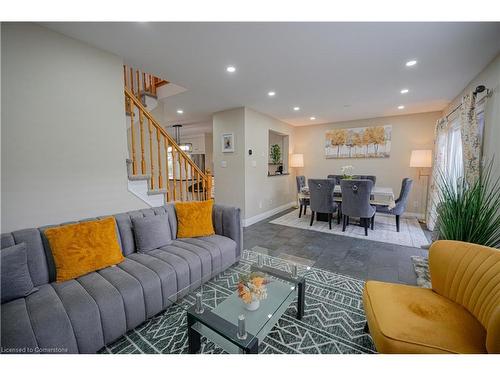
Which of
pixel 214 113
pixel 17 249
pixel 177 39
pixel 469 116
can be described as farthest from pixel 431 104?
pixel 17 249

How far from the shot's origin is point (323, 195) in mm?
4242

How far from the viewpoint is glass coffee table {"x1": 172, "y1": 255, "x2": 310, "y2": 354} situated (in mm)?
1144

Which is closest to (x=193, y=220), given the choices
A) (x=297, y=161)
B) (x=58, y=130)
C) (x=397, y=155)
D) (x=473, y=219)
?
(x=58, y=130)

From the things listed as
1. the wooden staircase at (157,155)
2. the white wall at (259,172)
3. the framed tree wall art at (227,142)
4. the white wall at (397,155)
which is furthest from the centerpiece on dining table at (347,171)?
the wooden staircase at (157,155)

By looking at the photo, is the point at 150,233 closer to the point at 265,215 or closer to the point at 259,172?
the point at 259,172

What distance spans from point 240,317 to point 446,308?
1260mm

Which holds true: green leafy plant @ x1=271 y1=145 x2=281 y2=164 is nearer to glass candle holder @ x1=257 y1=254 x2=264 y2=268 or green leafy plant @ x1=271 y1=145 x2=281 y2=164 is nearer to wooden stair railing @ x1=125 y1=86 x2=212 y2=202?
wooden stair railing @ x1=125 y1=86 x2=212 y2=202

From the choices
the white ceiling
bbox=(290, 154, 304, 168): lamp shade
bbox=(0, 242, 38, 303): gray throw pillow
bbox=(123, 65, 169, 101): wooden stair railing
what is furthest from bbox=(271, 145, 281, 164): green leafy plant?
bbox=(0, 242, 38, 303): gray throw pillow

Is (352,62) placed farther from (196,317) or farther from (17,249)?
(17,249)

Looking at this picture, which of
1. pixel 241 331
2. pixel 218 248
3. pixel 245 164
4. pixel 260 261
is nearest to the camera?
pixel 241 331

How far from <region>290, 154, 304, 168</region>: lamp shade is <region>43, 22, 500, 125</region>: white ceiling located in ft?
7.98

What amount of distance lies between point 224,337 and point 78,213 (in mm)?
1947

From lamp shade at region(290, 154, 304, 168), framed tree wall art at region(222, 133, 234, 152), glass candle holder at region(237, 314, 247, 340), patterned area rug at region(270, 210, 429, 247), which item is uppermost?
framed tree wall art at region(222, 133, 234, 152)
